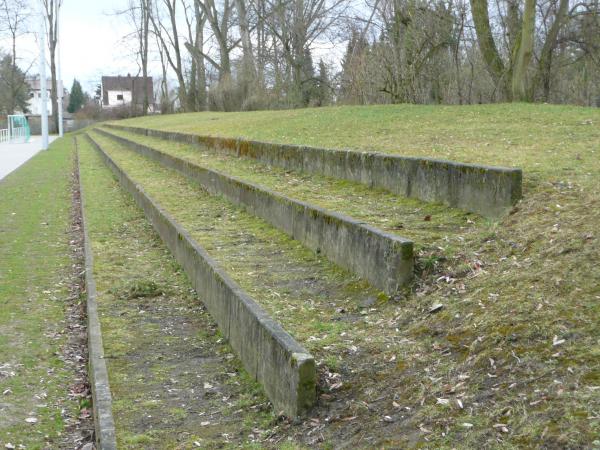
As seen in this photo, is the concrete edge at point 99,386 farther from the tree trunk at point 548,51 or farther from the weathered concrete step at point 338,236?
the tree trunk at point 548,51

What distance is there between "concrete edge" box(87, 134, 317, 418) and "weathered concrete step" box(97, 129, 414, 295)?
0.96 m

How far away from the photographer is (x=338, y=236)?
6.09m

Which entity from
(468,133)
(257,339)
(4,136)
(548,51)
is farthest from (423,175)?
(4,136)

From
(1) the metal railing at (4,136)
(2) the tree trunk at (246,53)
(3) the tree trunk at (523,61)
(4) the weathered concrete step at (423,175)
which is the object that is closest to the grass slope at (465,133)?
(4) the weathered concrete step at (423,175)

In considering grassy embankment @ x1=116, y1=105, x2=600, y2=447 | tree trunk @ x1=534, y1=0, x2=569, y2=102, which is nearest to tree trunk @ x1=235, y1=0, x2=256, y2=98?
tree trunk @ x1=534, y1=0, x2=569, y2=102

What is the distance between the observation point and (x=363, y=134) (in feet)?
40.7

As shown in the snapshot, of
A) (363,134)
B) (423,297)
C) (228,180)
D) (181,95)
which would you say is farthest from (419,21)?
(181,95)

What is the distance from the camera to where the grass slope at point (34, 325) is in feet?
14.8

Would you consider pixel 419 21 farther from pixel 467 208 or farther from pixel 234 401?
pixel 234 401

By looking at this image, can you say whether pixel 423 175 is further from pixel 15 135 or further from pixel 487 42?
pixel 15 135

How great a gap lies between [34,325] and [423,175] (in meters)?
3.86

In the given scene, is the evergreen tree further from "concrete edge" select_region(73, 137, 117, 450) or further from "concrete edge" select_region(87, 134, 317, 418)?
"concrete edge" select_region(73, 137, 117, 450)

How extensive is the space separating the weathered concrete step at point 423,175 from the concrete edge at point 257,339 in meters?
2.23

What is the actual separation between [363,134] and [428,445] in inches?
382
